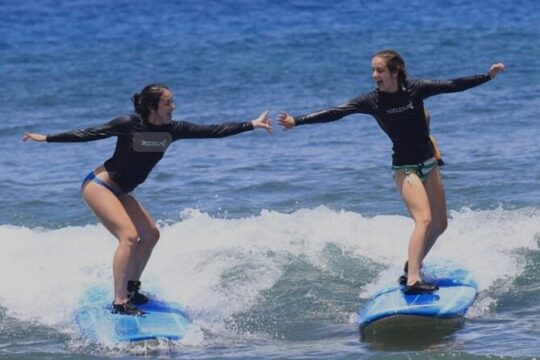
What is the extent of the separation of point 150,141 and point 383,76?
180 centimetres

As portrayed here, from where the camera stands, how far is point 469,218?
1266cm

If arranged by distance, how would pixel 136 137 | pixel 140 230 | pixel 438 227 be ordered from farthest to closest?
1. pixel 438 227
2. pixel 140 230
3. pixel 136 137

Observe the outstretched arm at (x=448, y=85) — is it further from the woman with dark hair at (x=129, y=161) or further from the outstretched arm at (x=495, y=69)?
the woman with dark hair at (x=129, y=161)

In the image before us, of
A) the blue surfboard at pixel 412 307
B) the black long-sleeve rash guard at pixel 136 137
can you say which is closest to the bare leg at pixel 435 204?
the blue surfboard at pixel 412 307

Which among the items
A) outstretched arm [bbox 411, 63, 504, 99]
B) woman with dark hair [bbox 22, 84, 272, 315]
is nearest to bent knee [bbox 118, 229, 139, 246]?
woman with dark hair [bbox 22, 84, 272, 315]

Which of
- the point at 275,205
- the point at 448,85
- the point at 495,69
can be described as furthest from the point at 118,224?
the point at 275,205

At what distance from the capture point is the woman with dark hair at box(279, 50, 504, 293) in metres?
9.43

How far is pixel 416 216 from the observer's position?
31.0ft

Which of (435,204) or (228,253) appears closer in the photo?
(435,204)

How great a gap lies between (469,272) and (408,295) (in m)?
0.92

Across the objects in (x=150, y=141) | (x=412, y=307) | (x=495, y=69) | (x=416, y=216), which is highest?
(x=495, y=69)

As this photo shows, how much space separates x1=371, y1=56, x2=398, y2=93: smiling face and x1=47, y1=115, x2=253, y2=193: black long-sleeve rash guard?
1.02m

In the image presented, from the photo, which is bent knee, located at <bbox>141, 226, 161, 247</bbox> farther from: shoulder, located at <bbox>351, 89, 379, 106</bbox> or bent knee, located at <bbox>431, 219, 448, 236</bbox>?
bent knee, located at <bbox>431, 219, 448, 236</bbox>

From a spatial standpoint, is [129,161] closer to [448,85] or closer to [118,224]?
[118,224]
